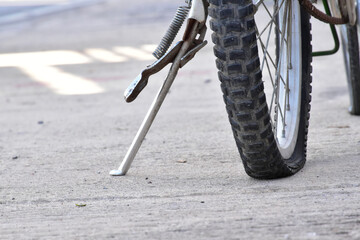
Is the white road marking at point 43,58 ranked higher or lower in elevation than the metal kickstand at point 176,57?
lower

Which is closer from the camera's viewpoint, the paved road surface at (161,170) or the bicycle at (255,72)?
the paved road surface at (161,170)

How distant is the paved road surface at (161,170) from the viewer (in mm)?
2305

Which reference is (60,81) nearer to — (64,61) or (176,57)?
(64,61)

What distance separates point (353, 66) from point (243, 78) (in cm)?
165

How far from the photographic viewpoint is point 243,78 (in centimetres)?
247

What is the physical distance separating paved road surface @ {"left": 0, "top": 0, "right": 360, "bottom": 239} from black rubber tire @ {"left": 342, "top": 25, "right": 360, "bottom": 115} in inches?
4.2

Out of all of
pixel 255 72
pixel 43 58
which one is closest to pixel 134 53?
pixel 43 58

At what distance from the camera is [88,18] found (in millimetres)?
14734

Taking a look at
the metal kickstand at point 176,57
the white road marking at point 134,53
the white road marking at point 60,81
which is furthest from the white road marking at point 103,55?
the metal kickstand at point 176,57

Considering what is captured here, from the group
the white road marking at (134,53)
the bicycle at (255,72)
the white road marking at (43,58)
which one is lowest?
the white road marking at (134,53)

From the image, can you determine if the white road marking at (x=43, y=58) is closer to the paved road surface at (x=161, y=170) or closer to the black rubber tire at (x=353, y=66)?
the paved road surface at (x=161, y=170)

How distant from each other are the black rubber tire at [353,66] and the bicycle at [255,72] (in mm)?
219

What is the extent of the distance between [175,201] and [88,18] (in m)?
12.6

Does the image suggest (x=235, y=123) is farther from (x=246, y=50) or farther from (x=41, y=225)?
(x=41, y=225)
